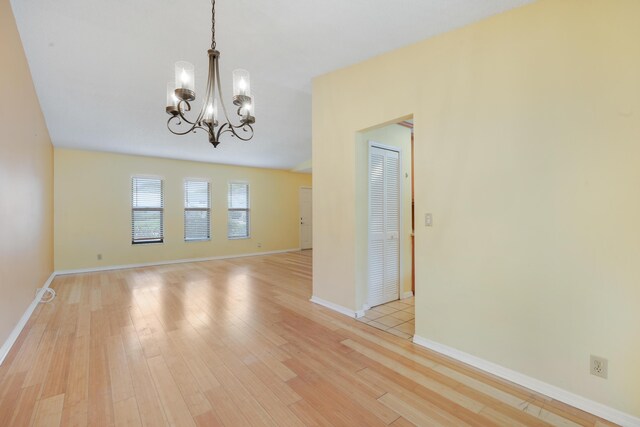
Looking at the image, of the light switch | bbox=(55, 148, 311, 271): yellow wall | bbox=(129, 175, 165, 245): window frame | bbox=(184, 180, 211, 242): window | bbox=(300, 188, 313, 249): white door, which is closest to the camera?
the light switch

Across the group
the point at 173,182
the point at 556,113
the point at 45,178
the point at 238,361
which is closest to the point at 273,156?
the point at 173,182

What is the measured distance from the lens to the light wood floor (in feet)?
5.20

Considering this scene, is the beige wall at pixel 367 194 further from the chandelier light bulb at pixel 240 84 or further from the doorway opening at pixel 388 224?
the chandelier light bulb at pixel 240 84

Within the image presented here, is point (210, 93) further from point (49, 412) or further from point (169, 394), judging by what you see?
point (49, 412)

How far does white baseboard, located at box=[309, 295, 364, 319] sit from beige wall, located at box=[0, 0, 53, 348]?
276cm

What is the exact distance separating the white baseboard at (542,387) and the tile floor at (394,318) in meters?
0.36

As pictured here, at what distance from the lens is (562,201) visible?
1.76 metres

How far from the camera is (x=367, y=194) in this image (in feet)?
10.4

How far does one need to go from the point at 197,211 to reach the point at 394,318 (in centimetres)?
558

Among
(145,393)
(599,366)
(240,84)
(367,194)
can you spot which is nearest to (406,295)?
(367,194)

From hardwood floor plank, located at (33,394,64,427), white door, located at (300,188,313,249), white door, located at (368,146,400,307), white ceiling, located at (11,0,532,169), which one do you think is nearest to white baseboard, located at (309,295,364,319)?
white door, located at (368,146,400,307)

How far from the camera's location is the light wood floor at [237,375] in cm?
158

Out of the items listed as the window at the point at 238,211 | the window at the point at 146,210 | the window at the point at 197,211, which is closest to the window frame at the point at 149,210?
the window at the point at 146,210

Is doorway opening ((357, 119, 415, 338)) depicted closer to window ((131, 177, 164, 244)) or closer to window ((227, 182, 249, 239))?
window ((227, 182, 249, 239))
